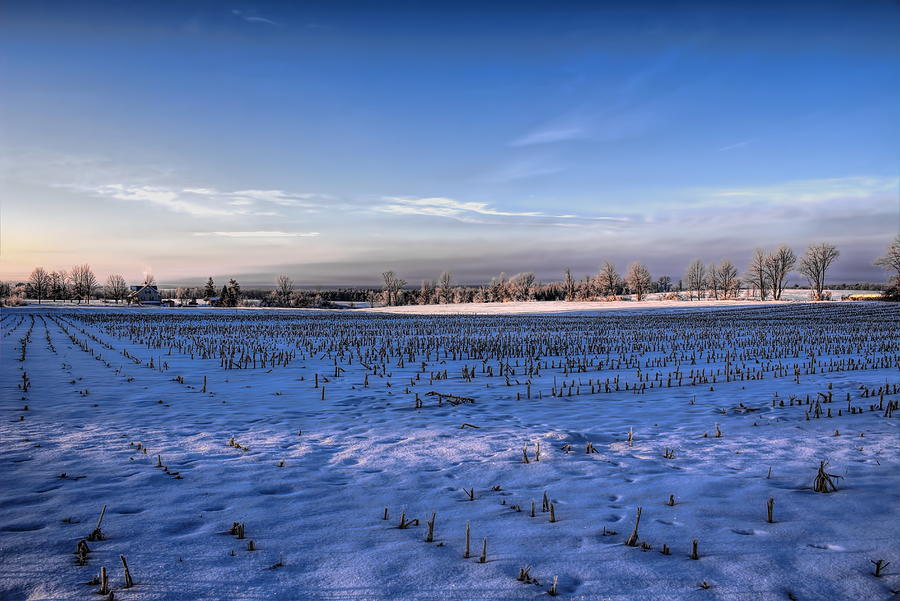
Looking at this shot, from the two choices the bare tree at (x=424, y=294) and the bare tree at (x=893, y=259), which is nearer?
the bare tree at (x=893, y=259)

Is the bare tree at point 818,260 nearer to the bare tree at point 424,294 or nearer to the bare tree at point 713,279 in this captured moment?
the bare tree at point 713,279

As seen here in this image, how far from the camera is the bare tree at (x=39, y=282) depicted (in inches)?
5605

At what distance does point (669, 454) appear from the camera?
6500mm

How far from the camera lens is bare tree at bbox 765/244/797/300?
359ft

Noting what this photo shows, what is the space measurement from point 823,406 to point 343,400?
9164 millimetres

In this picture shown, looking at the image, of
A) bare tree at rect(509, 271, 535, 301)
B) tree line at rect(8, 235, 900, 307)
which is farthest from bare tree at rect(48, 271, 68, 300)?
bare tree at rect(509, 271, 535, 301)

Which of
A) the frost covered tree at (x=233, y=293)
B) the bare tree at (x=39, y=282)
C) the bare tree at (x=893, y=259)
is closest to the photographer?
the bare tree at (x=893, y=259)

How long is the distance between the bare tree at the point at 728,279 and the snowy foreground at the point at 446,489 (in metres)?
141

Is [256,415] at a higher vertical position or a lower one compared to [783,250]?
lower

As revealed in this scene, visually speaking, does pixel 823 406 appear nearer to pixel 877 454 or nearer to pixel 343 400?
pixel 877 454

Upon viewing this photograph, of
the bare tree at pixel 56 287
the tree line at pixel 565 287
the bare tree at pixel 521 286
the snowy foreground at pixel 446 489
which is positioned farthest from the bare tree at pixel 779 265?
the bare tree at pixel 56 287

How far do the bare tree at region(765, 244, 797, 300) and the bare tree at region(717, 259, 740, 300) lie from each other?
2330 centimetres

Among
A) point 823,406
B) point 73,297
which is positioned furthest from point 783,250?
point 73,297

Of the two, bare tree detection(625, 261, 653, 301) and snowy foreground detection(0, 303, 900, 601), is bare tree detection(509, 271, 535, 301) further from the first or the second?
snowy foreground detection(0, 303, 900, 601)
